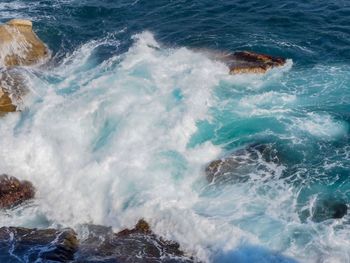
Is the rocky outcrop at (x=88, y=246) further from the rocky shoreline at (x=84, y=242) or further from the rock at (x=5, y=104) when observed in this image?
the rock at (x=5, y=104)

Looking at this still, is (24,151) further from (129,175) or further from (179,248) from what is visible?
(179,248)

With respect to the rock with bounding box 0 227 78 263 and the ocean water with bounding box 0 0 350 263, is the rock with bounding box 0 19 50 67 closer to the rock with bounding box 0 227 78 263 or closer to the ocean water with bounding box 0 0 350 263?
the ocean water with bounding box 0 0 350 263

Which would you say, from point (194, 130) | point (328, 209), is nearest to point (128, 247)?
point (328, 209)

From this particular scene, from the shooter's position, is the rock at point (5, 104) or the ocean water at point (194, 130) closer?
the ocean water at point (194, 130)

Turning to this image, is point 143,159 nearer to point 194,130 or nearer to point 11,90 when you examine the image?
point 194,130

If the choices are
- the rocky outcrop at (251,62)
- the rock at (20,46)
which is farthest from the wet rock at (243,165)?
the rock at (20,46)

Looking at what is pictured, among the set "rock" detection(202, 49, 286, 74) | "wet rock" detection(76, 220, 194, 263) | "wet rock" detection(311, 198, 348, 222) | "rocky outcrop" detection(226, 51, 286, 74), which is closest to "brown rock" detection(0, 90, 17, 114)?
"wet rock" detection(76, 220, 194, 263)
